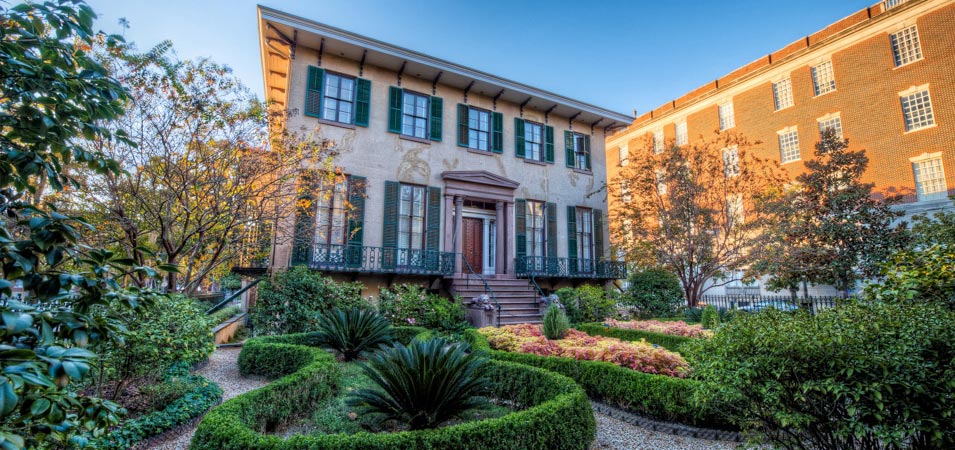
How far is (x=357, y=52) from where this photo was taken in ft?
42.4

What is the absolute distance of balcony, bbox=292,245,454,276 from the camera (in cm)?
1138

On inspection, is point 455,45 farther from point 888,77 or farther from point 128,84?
point 888,77

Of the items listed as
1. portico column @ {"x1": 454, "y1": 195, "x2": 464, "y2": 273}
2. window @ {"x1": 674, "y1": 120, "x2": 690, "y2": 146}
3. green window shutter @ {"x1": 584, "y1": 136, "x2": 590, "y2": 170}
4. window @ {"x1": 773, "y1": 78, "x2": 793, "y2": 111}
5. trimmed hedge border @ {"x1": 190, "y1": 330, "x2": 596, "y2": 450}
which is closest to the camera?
trimmed hedge border @ {"x1": 190, "y1": 330, "x2": 596, "y2": 450}

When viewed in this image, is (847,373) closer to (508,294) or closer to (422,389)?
(422,389)

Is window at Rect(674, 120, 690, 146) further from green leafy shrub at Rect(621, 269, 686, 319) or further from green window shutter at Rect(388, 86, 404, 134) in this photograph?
green window shutter at Rect(388, 86, 404, 134)

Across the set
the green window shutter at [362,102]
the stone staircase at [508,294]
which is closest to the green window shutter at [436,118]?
the green window shutter at [362,102]

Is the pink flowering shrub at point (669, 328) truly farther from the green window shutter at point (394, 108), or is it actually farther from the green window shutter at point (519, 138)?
the green window shutter at point (394, 108)

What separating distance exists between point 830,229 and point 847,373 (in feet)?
55.5

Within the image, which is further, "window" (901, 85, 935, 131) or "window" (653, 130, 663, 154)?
"window" (653, 130, 663, 154)

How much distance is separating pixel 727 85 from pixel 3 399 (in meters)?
30.8

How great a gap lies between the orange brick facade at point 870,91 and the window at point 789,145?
0.23 m

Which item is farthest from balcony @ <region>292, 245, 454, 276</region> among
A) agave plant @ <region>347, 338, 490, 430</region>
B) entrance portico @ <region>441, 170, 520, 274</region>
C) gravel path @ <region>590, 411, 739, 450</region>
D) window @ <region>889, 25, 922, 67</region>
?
window @ <region>889, 25, 922, 67</region>

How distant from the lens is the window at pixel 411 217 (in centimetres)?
1306

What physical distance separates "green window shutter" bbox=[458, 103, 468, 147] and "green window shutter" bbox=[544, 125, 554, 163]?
356cm
